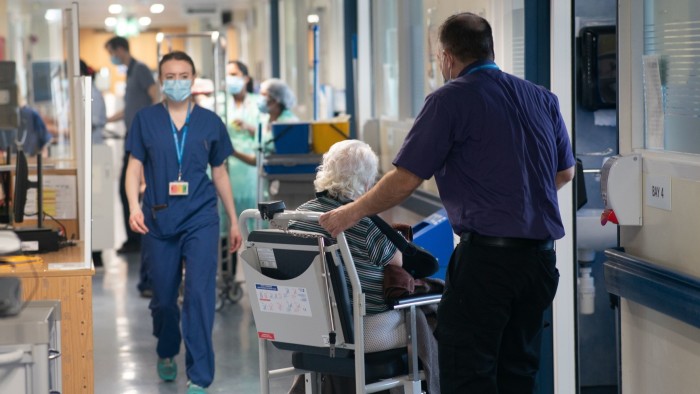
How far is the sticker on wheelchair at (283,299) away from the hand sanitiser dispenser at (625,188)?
1019 millimetres

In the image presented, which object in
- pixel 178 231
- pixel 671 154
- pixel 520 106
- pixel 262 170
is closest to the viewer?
pixel 520 106

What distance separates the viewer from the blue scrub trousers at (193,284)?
4828 mm

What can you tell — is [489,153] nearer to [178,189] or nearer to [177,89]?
[178,189]

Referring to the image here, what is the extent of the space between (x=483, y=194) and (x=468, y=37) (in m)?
0.46

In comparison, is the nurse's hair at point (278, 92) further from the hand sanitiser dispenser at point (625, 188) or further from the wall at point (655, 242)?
the hand sanitiser dispenser at point (625, 188)

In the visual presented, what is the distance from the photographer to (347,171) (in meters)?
3.86

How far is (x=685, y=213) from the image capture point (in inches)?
126

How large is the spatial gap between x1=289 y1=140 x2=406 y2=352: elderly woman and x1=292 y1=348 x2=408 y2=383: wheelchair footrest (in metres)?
0.03

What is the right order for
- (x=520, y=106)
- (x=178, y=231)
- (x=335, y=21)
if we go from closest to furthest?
1. (x=520, y=106)
2. (x=178, y=231)
3. (x=335, y=21)

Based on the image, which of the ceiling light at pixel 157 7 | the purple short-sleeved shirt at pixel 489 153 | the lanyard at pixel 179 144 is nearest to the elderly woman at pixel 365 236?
the purple short-sleeved shirt at pixel 489 153

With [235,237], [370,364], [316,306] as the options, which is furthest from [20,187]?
[370,364]

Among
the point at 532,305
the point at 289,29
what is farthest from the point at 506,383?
the point at 289,29

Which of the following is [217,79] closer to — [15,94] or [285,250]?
[15,94]

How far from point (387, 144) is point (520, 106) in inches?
181
